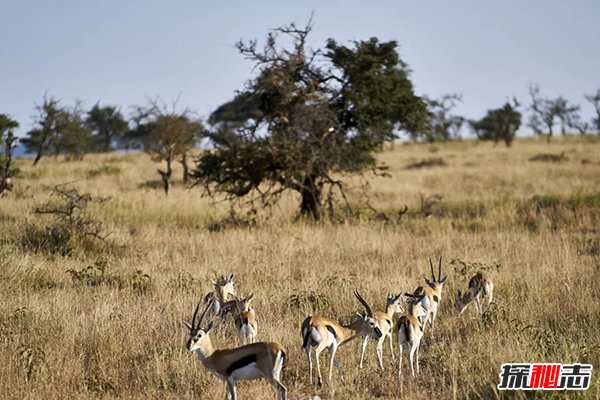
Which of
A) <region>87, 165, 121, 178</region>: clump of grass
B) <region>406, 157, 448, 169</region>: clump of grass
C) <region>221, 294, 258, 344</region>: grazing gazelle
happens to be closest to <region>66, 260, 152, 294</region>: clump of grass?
<region>221, 294, 258, 344</region>: grazing gazelle

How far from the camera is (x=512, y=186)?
2561 cm

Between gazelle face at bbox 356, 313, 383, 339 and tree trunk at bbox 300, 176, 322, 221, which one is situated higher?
tree trunk at bbox 300, 176, 322, 221

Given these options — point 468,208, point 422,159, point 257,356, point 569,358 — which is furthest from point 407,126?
point 422,159

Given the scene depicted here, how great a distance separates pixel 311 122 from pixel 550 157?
20.5 m

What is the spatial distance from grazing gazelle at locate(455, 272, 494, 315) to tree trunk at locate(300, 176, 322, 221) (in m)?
9.01

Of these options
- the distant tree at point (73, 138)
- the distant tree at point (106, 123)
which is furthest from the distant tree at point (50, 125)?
the distant tree at point (106, 123)

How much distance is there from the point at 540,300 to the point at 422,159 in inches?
1131

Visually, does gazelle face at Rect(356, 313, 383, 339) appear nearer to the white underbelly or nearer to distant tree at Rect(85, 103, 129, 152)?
the white underbelly

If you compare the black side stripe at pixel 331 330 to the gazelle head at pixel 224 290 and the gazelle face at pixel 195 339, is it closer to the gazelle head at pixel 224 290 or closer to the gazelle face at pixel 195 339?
the gazelle face at pixel 195 339

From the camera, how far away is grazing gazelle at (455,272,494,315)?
357 inches

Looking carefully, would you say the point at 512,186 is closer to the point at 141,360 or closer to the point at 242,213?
the point at 242,213

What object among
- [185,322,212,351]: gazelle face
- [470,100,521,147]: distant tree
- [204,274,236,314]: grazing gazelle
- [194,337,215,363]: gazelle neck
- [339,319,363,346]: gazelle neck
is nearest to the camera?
[185,322,212,351]: gazelle face

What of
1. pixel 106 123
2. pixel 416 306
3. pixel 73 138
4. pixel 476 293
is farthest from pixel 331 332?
pixel 106 123

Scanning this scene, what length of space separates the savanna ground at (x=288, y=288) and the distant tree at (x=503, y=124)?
2980 cm
